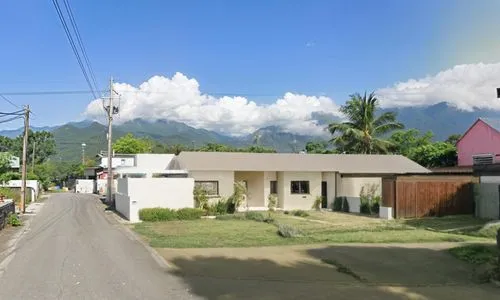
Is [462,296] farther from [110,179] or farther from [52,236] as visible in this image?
[110,179]

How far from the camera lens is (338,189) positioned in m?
34.7

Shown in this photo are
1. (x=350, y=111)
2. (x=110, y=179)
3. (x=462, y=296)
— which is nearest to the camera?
(x=462, y=296)

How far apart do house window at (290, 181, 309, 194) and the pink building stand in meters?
15.2

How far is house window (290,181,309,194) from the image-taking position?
33719mm

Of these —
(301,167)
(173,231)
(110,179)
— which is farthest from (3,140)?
(173,231)

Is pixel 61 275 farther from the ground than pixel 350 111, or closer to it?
closer to it

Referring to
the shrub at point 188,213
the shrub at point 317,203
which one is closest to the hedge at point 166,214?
the shrub at point 188,213

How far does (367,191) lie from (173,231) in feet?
58.5

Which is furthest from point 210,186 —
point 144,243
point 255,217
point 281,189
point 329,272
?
point 329,272

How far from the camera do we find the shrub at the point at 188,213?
2628 cm

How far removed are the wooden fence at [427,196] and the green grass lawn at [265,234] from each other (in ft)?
7.27

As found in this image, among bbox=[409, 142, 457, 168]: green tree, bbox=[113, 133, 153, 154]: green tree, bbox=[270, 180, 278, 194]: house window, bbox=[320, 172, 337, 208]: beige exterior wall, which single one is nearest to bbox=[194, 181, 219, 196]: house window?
bbox=[270, 180, 278, 194]: house window

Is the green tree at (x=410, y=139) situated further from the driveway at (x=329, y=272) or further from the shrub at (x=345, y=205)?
the driveway at (x=329, y=272)

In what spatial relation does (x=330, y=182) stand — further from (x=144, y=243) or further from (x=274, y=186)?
(x=144, y=243)
